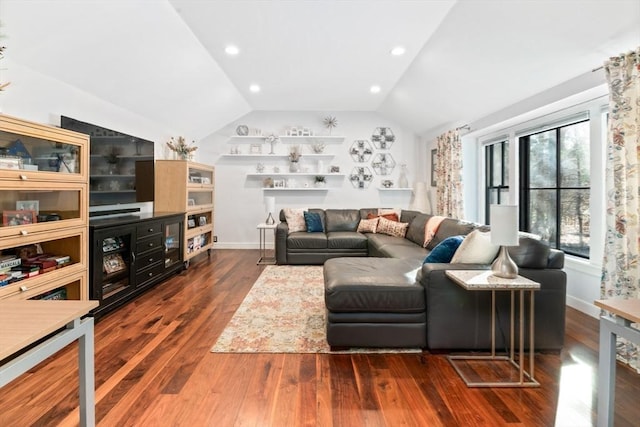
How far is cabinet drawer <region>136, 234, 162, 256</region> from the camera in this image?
3.68 meters

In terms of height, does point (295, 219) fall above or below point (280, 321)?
above

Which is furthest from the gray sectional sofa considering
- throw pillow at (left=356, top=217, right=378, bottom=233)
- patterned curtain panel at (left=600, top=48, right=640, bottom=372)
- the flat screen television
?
throw pillow at (left=356, top=217, right=378, bottom=233)

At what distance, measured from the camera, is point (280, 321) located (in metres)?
3.00

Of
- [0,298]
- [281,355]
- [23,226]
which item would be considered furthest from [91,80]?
[281,355]

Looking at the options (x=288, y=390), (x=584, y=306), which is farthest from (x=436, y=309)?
(x=584, y=306)

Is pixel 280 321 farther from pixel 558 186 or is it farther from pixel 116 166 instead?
pixel 558 186

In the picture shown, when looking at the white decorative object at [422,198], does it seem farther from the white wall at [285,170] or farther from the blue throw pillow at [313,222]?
the blue throw pillow at [313,222]

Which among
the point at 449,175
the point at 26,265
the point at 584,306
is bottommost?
the point at 584,306

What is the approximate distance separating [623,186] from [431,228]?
6.75 ft

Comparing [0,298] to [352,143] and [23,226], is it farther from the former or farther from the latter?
[352,143]

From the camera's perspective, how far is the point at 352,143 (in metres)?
6.68

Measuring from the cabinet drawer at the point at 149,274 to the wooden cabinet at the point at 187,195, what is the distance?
2.26 ft

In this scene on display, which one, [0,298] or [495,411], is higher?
[0,298]

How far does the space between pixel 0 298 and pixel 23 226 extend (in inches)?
18.6
